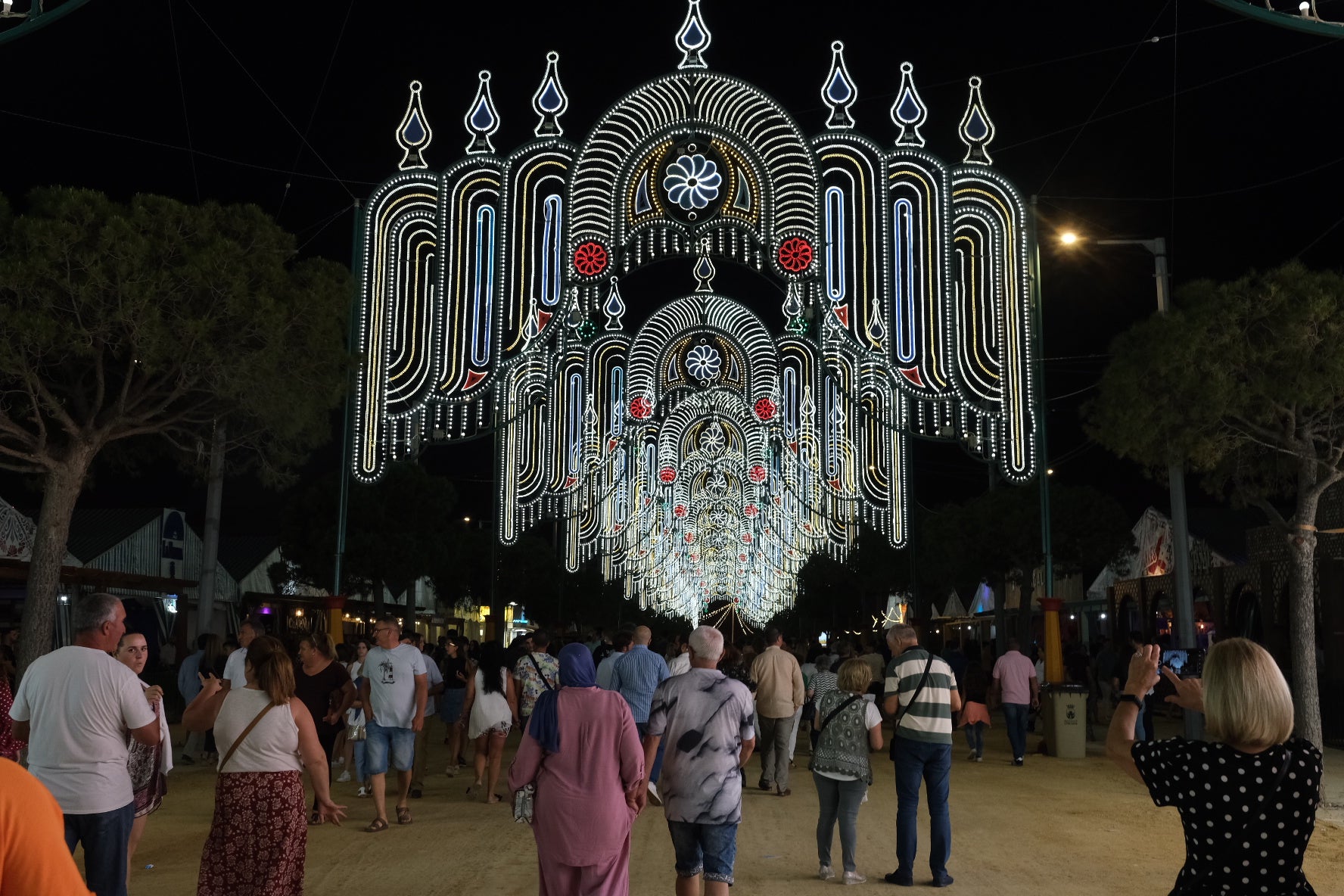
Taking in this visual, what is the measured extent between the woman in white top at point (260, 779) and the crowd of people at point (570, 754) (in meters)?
0.01

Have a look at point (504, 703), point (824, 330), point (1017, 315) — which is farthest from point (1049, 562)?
point (824, 330)

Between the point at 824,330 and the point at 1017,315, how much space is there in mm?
10275

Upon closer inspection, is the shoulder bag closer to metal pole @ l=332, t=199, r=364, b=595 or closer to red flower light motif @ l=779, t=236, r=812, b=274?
metal pole @ l=332, t=199, r=364, b=595

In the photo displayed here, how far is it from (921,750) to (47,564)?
10.7 m

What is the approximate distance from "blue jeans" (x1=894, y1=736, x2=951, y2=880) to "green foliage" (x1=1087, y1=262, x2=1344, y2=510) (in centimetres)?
717

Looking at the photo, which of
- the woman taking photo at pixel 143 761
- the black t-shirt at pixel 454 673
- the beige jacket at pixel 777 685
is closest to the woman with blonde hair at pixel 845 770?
the woman taking photo at pixel 143 761

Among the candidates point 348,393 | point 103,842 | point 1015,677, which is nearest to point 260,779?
point 103,842

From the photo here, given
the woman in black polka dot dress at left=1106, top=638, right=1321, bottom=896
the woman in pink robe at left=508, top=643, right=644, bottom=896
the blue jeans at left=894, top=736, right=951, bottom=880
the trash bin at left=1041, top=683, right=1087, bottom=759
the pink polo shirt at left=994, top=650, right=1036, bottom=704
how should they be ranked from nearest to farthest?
the woman in black polka dot dress at left=1106, top=638, right=1321, bottom=896 → the woman in pink robe at left=508, top=643, right=644, bottom=896 → the blue jeans at left=894, top=736, right=951, bottom=880 → the pink polo shirt at left=994, top=650, right=1036, bottom=704 → the trash bin at left=1041, top=683, right=1087, bottom=759

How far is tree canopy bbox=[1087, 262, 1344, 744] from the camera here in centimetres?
1425

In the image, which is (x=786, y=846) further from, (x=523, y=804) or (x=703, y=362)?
(x=703, y=362)

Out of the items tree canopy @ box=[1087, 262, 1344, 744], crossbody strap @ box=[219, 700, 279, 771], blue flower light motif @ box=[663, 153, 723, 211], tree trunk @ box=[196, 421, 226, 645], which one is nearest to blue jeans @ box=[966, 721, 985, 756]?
tree canopy @ box=[1087, 262, 1344, 744]

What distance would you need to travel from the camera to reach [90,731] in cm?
618

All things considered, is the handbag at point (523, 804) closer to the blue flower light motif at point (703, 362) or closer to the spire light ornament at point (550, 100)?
the spire light ornament at point (550, 100)

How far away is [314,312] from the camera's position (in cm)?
1639
